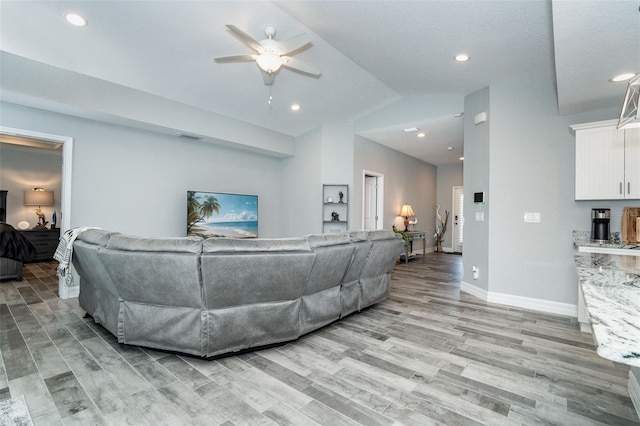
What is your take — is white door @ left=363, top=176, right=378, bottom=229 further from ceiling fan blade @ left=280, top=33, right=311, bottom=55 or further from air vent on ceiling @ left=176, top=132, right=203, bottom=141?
ceiling fan blade @ left=280, top=33, right=311, bottom=55

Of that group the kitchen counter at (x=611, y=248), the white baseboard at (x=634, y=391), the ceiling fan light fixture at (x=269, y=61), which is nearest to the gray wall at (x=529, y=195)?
the kitchen counter at (x=611, y=248)

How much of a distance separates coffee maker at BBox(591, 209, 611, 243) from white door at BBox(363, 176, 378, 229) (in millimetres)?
4051

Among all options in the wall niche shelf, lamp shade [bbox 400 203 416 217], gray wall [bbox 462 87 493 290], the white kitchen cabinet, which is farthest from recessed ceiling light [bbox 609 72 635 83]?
lamp shade [bbox 400 203 416 217]

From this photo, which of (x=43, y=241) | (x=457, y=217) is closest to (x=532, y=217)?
(x=457, y=217)

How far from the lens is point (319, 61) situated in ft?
14.0

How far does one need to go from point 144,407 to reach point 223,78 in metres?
4.06

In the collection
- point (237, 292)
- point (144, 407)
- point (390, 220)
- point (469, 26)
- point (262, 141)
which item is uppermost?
point (469, 26)

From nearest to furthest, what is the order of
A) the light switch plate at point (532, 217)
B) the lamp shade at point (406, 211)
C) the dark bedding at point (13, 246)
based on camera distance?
the light switch plate at point (532, 217), the dark bedding at point (13, 246), the lamp shade at point (406, 211)

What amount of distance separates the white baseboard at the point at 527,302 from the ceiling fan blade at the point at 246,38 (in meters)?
4.15

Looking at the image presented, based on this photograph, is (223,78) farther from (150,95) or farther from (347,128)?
(347,128)

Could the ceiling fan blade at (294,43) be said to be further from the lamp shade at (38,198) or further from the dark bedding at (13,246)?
the lamp shade at (38,198)

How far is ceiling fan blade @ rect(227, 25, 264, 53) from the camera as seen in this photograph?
8.74ft

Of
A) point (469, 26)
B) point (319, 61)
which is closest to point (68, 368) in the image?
point (319, 61)

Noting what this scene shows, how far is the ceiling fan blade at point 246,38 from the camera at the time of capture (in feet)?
8.74
